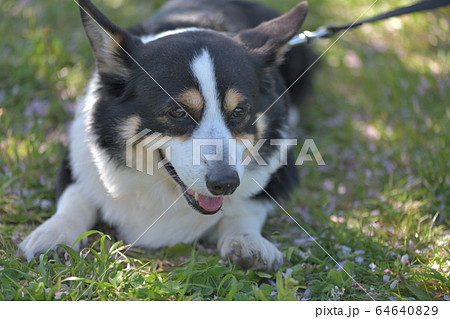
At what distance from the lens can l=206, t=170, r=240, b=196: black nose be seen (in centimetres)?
215

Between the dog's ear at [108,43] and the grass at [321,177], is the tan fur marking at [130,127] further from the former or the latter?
the grass at [321,177]

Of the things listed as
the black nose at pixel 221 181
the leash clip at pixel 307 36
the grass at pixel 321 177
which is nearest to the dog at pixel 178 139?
the black nose at pixel 221 181

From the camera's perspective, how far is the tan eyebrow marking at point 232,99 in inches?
91.7

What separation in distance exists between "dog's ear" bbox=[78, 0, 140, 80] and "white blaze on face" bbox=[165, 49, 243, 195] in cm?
37

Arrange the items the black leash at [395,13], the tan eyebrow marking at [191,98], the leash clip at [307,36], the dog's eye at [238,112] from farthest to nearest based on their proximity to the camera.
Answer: the leash clip at [307,36] → the black leash at [395,13] → the dog's eye at [238,112] → the tan eyebrow marking at [191,98]

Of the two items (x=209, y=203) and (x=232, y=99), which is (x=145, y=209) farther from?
(x=232, y=99)

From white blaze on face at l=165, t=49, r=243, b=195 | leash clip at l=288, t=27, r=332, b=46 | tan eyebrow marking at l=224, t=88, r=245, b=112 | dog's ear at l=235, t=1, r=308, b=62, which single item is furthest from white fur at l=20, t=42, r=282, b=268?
leash clip at l=288, t=27, r=332, b=46

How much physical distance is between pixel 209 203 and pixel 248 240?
11.4 inches

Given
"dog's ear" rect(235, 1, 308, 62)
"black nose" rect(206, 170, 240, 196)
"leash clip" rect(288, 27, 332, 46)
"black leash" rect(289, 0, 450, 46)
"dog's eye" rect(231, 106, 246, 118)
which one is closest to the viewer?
"black nose" rect(206, 170, 240, 196)

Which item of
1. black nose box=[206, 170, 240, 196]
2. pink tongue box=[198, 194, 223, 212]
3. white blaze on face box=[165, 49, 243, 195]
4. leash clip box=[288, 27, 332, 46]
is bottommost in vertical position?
pink tongue box=[198, 194, 223, 212]

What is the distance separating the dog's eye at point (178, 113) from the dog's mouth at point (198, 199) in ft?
0.73

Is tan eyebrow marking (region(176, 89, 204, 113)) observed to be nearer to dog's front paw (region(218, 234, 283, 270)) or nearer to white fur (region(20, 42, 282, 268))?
white fur (region(20, 42, 282, 268))

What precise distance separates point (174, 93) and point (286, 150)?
0.87 m

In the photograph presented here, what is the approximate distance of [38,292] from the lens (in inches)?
77.3
